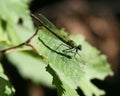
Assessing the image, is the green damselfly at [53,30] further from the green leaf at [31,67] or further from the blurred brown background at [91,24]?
the blurred brown background at [91,24]

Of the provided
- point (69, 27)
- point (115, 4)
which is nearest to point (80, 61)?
point (69, 27)

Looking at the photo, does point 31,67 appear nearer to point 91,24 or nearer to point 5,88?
point 5,88

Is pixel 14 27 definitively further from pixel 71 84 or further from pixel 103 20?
pixel 103 20

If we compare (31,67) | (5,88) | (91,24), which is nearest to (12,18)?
(31,67)

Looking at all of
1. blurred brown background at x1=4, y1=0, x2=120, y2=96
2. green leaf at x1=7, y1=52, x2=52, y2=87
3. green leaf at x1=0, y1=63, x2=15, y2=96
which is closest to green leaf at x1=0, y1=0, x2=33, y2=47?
green leaf at x1=7, y1=52, x2=52, y2=87

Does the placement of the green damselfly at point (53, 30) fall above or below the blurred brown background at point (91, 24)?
above

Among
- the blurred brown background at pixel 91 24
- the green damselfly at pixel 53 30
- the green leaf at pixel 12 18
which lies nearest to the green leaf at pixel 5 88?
the green damselfly at pixel 53 30
